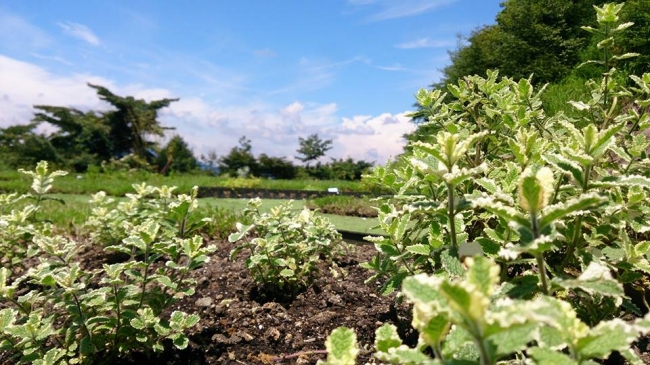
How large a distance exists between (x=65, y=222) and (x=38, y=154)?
19.8m

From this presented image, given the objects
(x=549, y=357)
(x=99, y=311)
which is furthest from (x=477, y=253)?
(x=99, y=311)

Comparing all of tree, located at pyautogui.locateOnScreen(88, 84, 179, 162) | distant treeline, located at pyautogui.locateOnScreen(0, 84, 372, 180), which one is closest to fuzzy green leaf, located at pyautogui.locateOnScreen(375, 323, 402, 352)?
distant treeline, located at pyautogui.locateOnScreen(0, 84, 372, 180)

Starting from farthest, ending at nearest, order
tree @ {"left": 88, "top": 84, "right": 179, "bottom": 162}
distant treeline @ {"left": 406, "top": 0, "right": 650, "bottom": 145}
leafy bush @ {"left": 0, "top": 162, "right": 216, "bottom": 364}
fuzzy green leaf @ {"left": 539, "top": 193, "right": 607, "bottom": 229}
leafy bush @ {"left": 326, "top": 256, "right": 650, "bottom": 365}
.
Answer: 1. tree @ {"left": 88, "top": 84, "right": 179, "bottom": 162}
2. distant treeline @ {"left": 406, "top": 0, "right": 650, "bottom": 145}
3. leafy bush @ {"left": 0, "top": 162, "right": 216, "bottom": 364}
4. fuzzy green leaf @ {"left": 539, "top": 193, "right": 607, "bottom": 229}
5. leafy bush @ {"left": 326, "top": 256, "right": 650, "bottom": 365}

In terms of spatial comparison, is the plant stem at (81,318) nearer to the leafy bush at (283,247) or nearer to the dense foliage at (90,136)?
the leafy bush at (283,247)

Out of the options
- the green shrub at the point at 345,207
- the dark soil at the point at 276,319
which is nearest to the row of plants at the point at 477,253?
the dark soil at the point at 276,319

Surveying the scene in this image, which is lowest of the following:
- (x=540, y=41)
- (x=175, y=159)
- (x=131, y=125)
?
(x=175, y=159)

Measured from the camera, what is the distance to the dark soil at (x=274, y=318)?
204 centimetres

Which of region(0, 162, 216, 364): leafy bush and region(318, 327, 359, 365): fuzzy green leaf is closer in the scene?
region(318, 327, 359, 365): fuzzy green leaf

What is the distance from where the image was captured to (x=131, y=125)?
23766 mm

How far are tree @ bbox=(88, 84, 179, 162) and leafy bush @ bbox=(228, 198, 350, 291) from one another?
22.1 metres

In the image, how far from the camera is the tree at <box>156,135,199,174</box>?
22.0 meters

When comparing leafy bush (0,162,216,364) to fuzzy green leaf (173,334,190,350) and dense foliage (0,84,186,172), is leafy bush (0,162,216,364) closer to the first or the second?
fuzzy green leaf (173,334,190,350)

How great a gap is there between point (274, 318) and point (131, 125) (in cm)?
2391

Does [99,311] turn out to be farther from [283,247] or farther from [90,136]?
[90,136]
